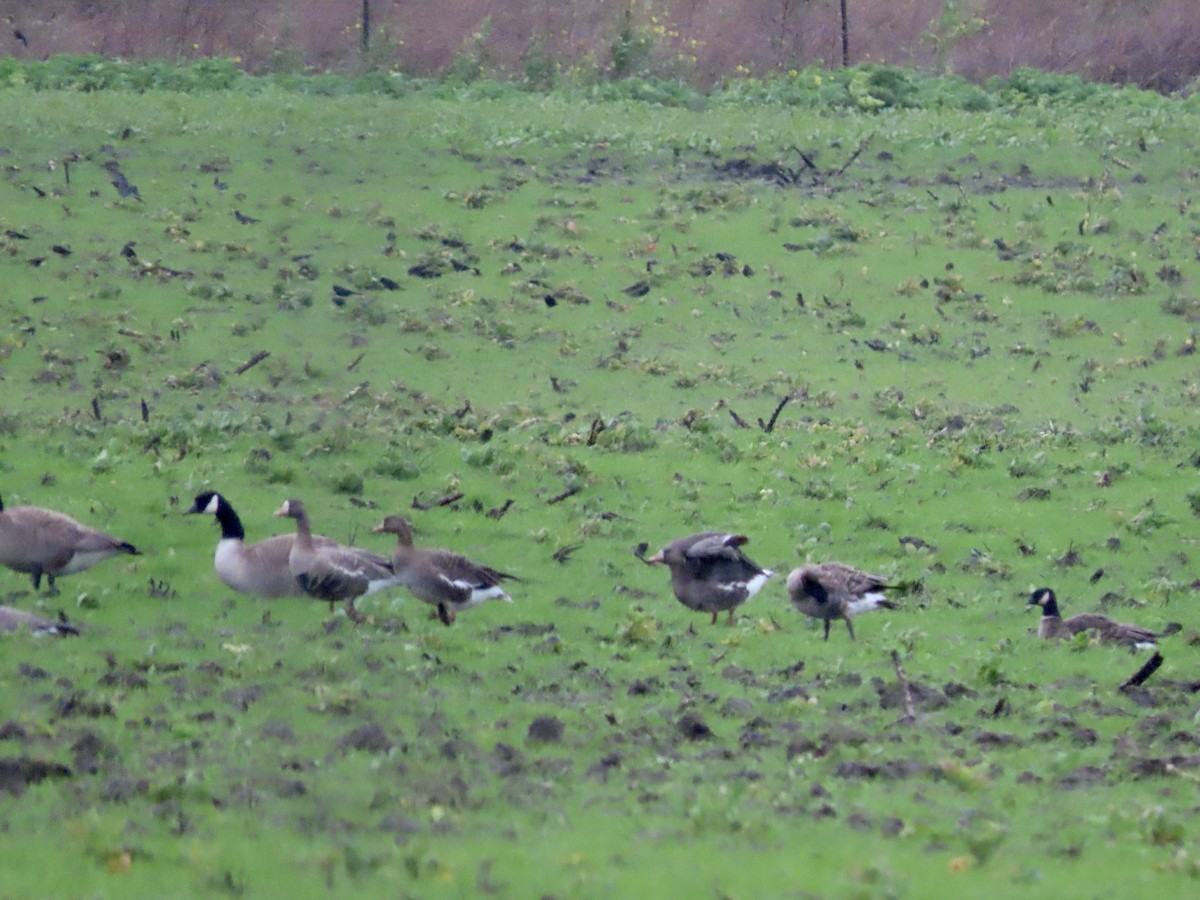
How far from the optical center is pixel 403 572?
13.8m

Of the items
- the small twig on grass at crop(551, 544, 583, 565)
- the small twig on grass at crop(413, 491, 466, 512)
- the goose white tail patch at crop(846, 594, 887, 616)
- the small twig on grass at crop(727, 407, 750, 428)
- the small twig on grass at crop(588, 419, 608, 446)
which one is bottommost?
the small twig on grass at crop(727, 407, 750, 428)

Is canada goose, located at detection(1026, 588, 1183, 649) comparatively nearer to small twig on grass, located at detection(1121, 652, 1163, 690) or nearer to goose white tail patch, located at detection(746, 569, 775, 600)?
small twig on grass, located at detection(1121, 652, 1163, 690)

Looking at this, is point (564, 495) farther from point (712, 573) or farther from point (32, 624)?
point (32, 624)

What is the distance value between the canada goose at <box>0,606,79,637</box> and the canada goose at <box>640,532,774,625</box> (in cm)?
484

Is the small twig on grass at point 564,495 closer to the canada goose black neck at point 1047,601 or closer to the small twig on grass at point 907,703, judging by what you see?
the canada goose black neck at point 1047,601

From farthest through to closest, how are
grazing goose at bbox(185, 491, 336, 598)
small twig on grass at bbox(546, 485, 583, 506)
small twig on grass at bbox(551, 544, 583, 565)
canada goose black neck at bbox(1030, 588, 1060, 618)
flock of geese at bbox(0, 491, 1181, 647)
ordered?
small twig on grass at bbox(546, 485, 583, 506)
small twig on grass at bbox(551, 544, 583, 565)
canada goose black neck at bbox(1030, 588, 1060, 618)
grazing goose at bbox(185, 491, 336, 598)
flock of geese at bbox(0, 491, 1181, 647)

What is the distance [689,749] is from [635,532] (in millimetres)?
6929

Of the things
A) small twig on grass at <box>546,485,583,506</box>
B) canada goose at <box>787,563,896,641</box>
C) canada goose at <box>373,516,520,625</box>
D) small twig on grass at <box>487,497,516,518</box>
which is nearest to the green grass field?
small twig on grass at <box>487,497,516,518</box>

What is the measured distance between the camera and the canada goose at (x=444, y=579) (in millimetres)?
13828

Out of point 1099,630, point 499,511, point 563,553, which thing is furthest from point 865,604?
point 499,511

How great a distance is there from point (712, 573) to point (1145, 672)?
3536mm

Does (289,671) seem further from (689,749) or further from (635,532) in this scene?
(635,532)

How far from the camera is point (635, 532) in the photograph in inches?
695

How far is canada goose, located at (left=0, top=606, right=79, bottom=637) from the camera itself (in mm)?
12484
